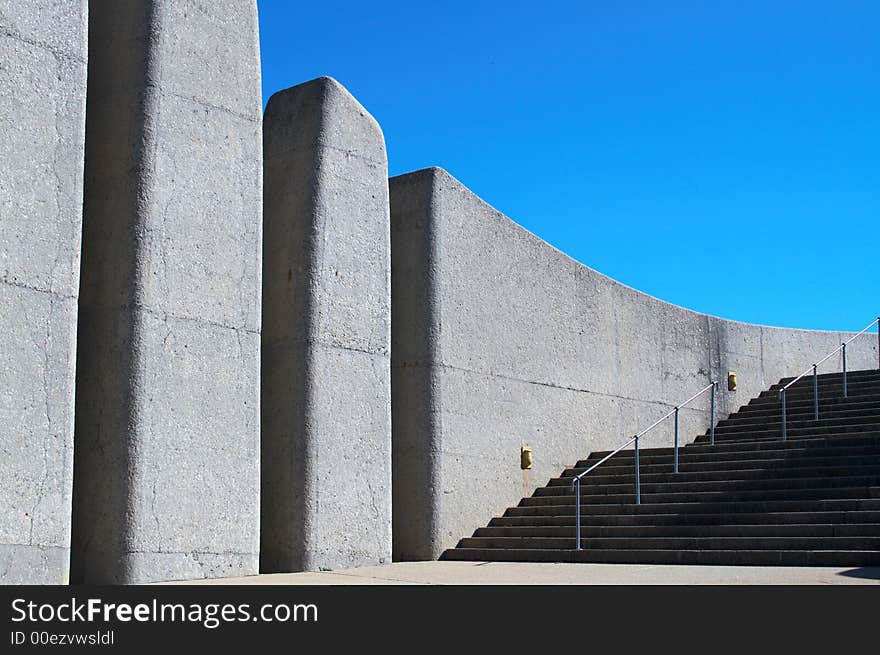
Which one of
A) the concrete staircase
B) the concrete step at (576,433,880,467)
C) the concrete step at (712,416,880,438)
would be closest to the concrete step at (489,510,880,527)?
the concrete staircase

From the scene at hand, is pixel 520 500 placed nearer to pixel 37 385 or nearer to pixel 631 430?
pixel 631 430

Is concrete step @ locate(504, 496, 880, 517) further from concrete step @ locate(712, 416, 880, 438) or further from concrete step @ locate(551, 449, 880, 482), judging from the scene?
concrete step @ locate(712, 416, 880, 438)

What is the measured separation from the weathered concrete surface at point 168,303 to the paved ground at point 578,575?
2.20 ft

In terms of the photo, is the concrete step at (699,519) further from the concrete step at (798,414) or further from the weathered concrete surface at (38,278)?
the weathered concrete surface at (38,278)

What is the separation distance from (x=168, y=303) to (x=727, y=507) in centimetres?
584

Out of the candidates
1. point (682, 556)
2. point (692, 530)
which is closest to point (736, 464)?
point (692, 530)

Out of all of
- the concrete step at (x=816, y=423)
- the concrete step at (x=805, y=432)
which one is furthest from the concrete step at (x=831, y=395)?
the concrete step at (x=805, y=432)

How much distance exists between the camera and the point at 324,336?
10602mm

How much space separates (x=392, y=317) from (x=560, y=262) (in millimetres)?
3029

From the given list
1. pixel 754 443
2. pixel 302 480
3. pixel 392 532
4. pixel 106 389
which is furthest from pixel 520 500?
pixel 106 389

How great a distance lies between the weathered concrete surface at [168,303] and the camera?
8727 millimetres

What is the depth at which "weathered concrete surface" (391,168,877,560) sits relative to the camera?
12203mm

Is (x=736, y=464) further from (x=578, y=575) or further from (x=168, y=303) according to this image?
(x=168, y=303)
